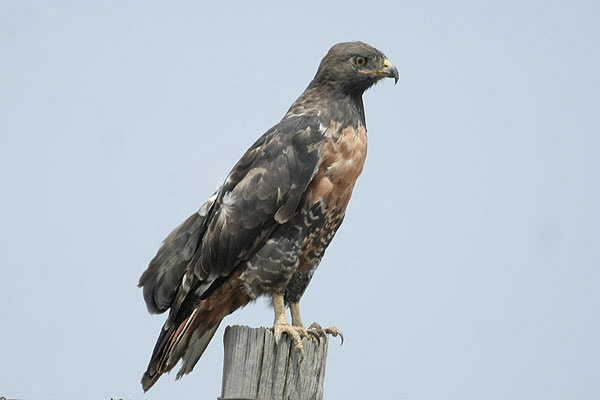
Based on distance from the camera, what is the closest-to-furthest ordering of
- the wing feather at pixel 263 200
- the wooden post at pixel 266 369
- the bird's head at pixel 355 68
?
the wooden post at pixel 266 369
the wing feather at pixel 263 200
the bird's head at pixel 355 68

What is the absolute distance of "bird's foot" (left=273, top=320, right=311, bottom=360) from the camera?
3.88 m

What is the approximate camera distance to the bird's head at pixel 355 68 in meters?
4.71

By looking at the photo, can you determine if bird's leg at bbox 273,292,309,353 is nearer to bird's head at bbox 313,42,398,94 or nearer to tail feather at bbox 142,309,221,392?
tail feather at bbox 142,309,221,392

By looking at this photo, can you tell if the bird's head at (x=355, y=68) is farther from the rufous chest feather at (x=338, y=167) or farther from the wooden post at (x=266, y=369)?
the wooden post at (x=266, y=369)

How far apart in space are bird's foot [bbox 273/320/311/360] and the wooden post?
0.03 m

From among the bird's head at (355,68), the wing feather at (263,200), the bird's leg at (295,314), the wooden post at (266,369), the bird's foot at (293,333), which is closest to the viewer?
the wooden post at (266,369)

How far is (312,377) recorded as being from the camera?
12.4ft

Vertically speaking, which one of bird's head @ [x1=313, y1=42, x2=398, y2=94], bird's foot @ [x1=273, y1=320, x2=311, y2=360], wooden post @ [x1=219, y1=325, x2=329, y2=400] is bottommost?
wooden post @ [x1=219, y1=325, x2=329, y2=400]

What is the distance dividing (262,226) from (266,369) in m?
1.00

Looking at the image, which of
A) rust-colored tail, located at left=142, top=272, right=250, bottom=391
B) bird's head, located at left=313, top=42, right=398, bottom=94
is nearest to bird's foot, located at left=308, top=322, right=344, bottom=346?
rust-colored tail, located at left=142, top=272, right=250, bottom=391

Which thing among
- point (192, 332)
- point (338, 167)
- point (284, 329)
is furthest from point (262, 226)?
point (192, 332)

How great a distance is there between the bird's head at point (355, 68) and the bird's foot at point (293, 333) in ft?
5.17

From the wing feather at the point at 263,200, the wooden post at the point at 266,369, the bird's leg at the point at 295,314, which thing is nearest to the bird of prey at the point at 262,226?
the wing feather at the point at 263,200

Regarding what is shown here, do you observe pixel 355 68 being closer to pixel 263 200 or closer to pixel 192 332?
pixel 263 200
